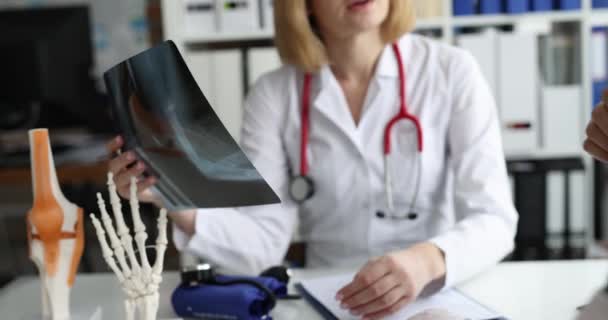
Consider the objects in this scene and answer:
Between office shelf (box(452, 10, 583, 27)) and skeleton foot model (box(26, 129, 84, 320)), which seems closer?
skeleton foot model (box(26, 129, 84, 320))

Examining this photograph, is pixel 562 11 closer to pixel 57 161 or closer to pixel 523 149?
pixel 523 149

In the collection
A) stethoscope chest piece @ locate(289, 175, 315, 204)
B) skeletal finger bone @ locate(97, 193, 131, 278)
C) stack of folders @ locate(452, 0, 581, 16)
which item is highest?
stack of folders @ locate(452, 0, 581, 16)

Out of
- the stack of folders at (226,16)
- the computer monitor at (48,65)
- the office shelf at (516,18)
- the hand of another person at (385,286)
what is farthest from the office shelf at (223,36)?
the hand of another person at (385,286)

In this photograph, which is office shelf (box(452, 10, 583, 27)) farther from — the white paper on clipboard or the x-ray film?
the x-ray film

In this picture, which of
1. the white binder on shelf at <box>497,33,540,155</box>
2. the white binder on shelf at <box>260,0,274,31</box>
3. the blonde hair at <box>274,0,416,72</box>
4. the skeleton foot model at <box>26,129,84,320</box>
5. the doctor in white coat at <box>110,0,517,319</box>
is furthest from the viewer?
the white binder on shelf at <box>260,0,274,31</box>

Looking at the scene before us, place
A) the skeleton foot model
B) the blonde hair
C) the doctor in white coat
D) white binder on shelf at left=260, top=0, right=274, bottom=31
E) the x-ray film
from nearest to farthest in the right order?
the x-ray film < the skeleton foot model < the doctor in white coat < the blonde hair < white binder on shelf at left=260, top=0, right=274, bottom=31

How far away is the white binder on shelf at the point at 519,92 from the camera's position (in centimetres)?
248

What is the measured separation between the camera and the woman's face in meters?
1.43

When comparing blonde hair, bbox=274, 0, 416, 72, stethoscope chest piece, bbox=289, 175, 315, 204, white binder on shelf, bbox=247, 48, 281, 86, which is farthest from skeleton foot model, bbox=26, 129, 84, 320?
white binder on shelf, bbox=247, 48, 281, 86

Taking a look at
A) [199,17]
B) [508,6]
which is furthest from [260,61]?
[508,6]

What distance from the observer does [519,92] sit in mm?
2537

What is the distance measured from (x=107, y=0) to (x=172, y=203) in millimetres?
2349

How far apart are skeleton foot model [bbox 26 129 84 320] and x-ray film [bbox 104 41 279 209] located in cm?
12

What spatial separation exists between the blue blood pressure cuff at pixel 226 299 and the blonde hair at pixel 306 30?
2.01ft
